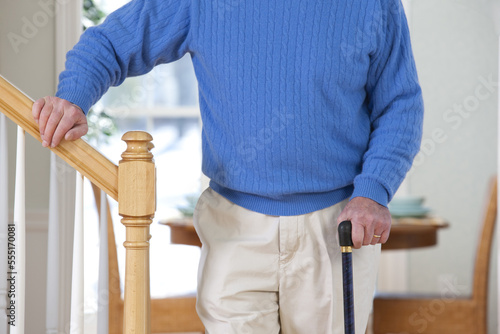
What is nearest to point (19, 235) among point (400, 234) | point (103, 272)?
point (103, 272)

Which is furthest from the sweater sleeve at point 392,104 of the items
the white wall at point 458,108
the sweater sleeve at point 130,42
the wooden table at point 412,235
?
the white wall at point 458,108

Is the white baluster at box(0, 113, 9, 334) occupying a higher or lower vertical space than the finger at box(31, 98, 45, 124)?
lower

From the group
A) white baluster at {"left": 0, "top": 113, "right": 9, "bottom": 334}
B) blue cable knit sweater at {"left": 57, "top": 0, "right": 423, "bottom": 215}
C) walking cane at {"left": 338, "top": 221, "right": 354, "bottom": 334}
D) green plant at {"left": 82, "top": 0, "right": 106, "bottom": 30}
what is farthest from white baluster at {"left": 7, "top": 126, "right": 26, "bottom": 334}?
green plant at {"left": 82, "top": 0, "right": 106, "bottom": 30}

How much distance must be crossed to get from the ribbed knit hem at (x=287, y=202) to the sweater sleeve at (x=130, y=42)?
36 centimetres

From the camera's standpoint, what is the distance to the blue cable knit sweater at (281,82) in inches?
51.9

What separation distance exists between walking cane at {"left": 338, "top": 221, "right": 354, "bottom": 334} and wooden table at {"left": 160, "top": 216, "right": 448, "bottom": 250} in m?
1.53

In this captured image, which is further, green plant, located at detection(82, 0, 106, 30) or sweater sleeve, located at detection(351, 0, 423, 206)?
green plant, located at detection(82, 0, 106, 30)

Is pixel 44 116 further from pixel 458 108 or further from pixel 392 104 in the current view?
pixel 458 108

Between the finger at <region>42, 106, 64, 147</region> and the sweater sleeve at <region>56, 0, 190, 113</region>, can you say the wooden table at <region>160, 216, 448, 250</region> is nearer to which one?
the sweater sleeve at <region>56, 0, 190, 113</region>

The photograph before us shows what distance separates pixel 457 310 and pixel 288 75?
1.81m

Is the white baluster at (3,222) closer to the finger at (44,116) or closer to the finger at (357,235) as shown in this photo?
the finger at (44,116)

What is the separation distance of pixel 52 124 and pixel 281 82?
47 centimetres

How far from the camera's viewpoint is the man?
1.32 metres

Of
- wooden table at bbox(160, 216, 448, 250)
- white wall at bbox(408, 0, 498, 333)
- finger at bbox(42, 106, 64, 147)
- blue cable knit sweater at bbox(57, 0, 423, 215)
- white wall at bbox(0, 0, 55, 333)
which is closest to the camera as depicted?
finger at bbox(42, 106, 64, 147)
